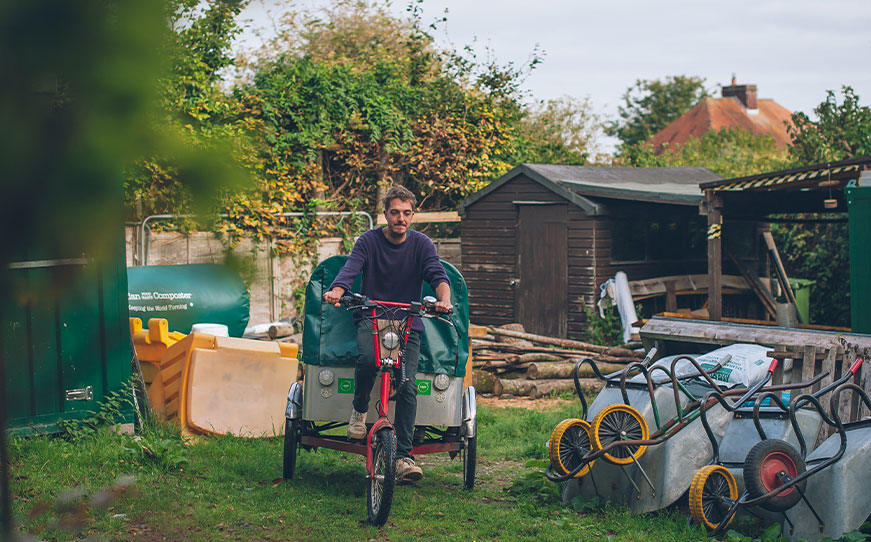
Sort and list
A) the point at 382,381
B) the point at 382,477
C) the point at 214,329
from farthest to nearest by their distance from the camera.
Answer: the point at 214,329 < the point at 382,381 < the point at 382,477

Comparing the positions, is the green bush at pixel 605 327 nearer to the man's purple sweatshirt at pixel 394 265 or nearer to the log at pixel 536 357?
the log at pixel 536 357

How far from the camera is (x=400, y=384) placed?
5.38m

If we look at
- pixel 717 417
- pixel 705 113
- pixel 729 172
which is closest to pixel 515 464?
pixel 717 417

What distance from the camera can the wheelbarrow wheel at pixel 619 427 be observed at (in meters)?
5.27

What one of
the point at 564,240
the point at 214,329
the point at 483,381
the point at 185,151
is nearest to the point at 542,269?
the point at 564,240

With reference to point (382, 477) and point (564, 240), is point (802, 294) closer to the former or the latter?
point (564, 240)

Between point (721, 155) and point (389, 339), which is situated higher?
point (721, 155)

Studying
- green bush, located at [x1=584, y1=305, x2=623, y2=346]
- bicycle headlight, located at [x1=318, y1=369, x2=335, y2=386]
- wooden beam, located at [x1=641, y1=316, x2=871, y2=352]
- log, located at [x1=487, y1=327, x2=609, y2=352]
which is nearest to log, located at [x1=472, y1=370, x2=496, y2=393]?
log, located at [x1=487, y1=327, x2=609, y2=352]

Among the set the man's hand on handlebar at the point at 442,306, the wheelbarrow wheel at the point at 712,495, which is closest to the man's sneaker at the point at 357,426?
the man's hand on handlebar at the point at 442,306

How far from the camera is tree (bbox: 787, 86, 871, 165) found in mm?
18469

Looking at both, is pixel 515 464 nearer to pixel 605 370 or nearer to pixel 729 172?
pixel 605 370

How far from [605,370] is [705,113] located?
38297 millimetres

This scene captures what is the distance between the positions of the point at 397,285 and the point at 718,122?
4467 cm

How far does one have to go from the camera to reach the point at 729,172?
81.4 feet
